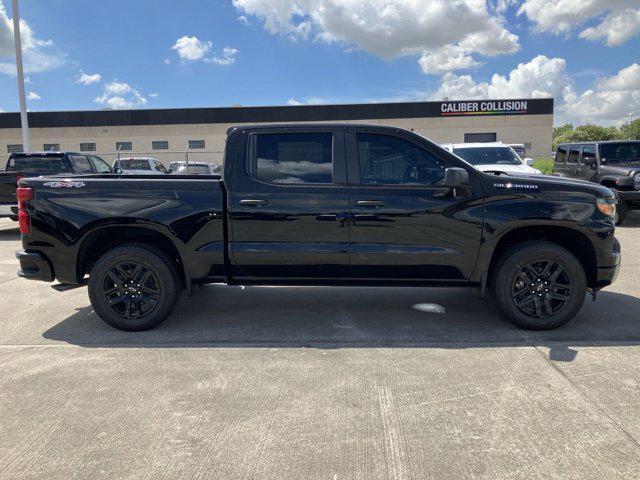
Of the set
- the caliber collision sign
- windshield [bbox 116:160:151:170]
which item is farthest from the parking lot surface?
the caliber collision sign

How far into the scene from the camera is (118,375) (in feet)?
12.9

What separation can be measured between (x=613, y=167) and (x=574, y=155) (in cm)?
164

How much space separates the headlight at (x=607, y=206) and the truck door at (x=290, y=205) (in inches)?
91.0

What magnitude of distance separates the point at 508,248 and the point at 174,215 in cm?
315

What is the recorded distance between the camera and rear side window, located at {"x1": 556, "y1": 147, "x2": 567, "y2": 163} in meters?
14.2

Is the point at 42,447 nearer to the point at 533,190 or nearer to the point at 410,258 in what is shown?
the point at 410,258

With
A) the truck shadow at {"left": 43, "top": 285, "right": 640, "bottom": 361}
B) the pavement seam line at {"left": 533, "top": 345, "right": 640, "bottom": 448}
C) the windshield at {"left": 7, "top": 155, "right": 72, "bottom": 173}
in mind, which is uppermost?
the windshield at {"left": 7, "top": 155, "right": 72, "bottom": 173}

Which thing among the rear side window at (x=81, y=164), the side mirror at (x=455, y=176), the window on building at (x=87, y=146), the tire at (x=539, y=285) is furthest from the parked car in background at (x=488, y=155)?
the window on building at (x=87, y=146)

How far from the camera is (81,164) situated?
12523 millimetres

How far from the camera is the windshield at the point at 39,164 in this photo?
1188cm

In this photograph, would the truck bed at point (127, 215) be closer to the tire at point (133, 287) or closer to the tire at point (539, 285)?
the tire at point (133, 287)

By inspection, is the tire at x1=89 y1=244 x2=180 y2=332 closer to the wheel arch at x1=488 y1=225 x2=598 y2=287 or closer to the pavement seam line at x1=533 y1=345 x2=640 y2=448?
the wheel arch at x1=488 y1=225 x2=598 y2=287

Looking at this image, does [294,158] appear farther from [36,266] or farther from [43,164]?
[43,164]

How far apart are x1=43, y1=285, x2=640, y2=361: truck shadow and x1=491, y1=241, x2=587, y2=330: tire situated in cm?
Answer: 16
